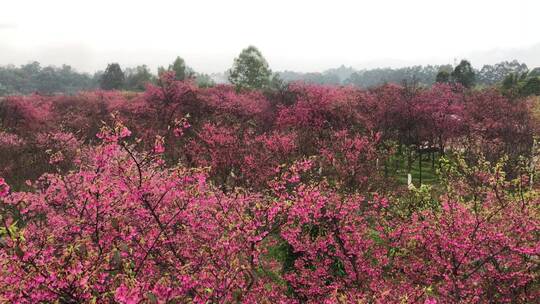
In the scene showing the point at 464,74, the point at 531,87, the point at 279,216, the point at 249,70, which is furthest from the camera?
the point at 249,70

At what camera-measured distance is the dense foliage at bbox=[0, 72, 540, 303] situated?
25.8ft

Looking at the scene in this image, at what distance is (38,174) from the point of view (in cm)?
2344

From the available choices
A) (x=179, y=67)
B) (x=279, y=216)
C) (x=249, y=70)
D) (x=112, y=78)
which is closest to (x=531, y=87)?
(x=249, y=70)

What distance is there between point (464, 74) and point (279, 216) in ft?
217

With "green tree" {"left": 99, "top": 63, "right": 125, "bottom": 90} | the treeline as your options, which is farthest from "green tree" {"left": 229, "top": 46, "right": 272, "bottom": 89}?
"green tree" {"left": 99, "top": 63, "right": 125, "bottom": 90}

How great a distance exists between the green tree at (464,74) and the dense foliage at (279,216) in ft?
111

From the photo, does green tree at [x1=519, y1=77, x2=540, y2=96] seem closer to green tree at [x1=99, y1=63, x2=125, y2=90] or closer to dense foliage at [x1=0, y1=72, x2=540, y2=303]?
dense foliage at [x1=0, y1=72, x2=540, y2=303]

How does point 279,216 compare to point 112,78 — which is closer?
point 279,216

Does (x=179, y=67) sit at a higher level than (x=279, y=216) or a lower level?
higher

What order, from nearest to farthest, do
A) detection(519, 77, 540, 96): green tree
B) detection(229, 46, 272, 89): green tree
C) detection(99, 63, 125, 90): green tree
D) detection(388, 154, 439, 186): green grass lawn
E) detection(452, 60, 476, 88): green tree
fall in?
detection(388, 154, 439, 186): green grass lawn < detection(519, 77, 540, 96): green tree < detection(452, 60, 476, 88): green tree < detection(229, 46, 272, 89): green tree < detection(99, 63, 125, 90): green tree

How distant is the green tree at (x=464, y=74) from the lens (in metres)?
68.2

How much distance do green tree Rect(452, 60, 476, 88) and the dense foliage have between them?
33.7 meters

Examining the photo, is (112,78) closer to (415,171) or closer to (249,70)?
(249,70)

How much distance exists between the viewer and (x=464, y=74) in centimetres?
6862
